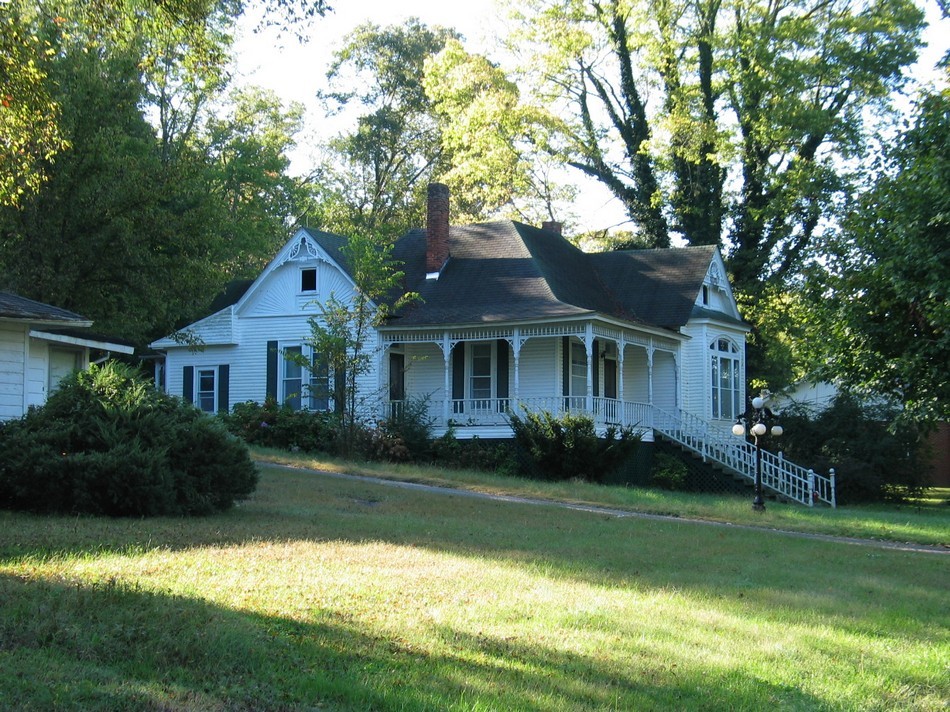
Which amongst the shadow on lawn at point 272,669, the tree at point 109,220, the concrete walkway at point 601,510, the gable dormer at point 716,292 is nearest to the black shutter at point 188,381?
the tree at point 109,220

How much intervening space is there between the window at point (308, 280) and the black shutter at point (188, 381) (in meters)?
4.96

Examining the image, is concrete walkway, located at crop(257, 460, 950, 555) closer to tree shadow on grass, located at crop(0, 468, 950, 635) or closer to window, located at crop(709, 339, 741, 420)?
tree shadow on grass, located at crop(0, 468, 950, 635)

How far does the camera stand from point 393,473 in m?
23.4

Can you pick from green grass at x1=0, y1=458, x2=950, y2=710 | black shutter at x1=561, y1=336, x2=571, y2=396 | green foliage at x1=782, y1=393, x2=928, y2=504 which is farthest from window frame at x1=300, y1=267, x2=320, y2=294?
green grass at x1=0, y1=458, x2=950, y2=710

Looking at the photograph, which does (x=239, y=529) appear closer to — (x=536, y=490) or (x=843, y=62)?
(x=536, y=490)

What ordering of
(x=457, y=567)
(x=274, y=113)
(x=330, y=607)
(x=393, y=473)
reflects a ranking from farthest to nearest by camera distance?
(x=274, y=113) < (x=393, y=473) < (x=457, y=567) < (x=330, y=607)

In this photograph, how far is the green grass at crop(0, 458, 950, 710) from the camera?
6371 mm

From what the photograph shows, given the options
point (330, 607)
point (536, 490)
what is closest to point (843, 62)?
point (536, 490)

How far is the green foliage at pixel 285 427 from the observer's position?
1106 inches

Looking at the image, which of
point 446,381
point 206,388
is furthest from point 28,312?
point 206,388

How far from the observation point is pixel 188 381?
3353cm

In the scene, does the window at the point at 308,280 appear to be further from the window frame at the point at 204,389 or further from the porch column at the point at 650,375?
the porch column at the point at 650,375

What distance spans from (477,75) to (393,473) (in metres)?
23.4

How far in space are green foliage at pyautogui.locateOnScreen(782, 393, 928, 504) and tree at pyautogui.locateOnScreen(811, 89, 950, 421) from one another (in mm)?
11342
